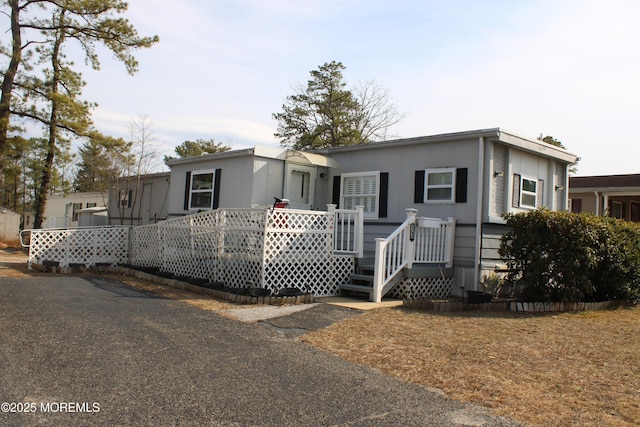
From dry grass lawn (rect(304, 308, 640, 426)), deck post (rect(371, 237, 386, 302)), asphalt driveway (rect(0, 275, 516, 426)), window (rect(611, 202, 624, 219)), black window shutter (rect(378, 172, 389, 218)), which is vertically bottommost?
asphalt driveway (rect(0, 275, 516, 426))

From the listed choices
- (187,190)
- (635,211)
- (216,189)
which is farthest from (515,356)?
(635,211)

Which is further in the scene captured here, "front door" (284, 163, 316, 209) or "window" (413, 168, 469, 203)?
"front door" (284, 163, 316, 209)

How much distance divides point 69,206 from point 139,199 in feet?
47.6

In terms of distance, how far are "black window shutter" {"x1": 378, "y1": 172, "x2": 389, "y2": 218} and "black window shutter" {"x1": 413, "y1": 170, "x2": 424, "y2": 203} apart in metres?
0.73

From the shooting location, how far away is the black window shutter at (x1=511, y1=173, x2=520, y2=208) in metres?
10.8

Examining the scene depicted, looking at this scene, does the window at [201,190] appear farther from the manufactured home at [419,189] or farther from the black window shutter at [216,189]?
the black window shutter at [216,189]

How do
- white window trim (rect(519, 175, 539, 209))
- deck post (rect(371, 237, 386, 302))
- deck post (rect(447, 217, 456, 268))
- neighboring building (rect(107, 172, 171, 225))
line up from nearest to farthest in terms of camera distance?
deck post (rect(371, 237, 386, 302)) < deck post (rect(447, 217, 456, 268)) < white window trim (rect(519, 175, 539, 209)) < neighboring building (rect(107, 172, 171, 225))

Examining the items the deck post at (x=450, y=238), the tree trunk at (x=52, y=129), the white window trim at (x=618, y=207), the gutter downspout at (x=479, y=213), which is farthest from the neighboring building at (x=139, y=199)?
the white window trim at (x=618, y=207)

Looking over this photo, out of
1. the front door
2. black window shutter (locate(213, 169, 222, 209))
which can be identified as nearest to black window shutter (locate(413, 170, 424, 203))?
the front door

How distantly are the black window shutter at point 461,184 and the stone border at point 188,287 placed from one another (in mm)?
3754

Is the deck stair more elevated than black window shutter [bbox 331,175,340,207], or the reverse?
black window shutter [bbox 331,175,340,207]

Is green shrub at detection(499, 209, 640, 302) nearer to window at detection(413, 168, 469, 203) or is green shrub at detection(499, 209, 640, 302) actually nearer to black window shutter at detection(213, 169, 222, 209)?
window at detection(413, 168, 469, 203)

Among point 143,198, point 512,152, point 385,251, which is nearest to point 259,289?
point 385,251

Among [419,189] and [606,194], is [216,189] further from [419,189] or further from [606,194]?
[606,194]
